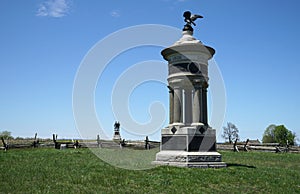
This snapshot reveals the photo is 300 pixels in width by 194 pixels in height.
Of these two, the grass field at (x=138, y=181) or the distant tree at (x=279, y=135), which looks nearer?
the grass field at (x=138, y=181)

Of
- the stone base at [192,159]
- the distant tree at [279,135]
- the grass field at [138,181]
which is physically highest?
the distant tree at [279,135]

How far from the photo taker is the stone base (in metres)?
Result: 12.2

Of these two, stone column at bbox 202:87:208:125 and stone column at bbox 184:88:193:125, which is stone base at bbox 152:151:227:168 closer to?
stone column at bbox 202:87:208:125

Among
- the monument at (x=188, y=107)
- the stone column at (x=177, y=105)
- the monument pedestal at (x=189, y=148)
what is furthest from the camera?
the stone column at (x=177, y=105)

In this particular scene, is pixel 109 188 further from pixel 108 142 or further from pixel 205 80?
pixel 108 142

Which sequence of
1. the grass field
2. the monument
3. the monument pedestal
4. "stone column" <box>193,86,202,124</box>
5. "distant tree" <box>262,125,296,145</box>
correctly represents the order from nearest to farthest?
1. the grass field
2. the monument pedestal
3. the monument
4. "stone column" <box>193,86,202,124</box>
5. "distant tree" <box>262,125,296,145</box>

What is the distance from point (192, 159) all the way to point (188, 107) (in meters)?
2.72

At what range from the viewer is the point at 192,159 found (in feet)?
40.2

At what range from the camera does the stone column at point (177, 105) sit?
13.7 m

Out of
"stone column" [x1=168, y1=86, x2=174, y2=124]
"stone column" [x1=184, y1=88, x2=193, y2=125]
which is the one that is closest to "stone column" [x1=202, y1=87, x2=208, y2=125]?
"stone column" [x1=184, y1=88, x2=193, y2=125]

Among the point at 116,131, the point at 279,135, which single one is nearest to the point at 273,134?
the point at 279,135

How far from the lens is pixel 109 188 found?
776 centimetres

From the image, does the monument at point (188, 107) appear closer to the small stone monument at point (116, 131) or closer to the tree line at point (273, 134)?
the small stone monument at point (116, 131)

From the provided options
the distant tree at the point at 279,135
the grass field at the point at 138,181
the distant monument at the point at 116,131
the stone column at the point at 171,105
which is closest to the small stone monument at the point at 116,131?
the distant monument at the point at 116,131
